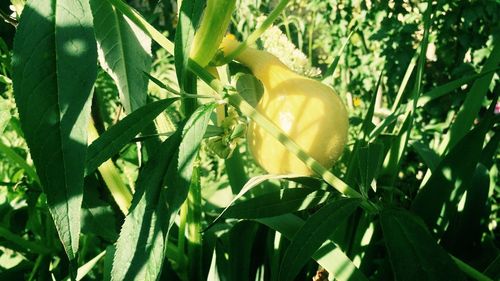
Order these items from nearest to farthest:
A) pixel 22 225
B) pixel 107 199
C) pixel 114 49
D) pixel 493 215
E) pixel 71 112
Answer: pixel 71 112
pixel 114 49
pixel 107 199
pixel 22 225
pixel 493 215

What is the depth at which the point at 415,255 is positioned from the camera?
58 centimetres

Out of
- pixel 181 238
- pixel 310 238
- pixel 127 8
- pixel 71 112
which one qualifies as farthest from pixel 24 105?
pixel 181 238

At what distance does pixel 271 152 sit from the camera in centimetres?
60

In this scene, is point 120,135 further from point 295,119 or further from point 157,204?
point 295,119

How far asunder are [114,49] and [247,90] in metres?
0.18

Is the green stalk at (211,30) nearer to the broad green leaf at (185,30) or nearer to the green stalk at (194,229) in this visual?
the broad green leaf at (185,30)

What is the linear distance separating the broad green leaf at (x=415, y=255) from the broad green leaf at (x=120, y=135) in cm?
27

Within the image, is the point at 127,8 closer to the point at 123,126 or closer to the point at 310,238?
the point at 123,126

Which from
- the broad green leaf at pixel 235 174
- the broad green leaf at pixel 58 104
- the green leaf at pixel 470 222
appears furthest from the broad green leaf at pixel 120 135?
the green leaf at pixel 470 222

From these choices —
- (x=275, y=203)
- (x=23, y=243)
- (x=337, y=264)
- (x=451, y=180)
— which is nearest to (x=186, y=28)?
(x=275, y=203)

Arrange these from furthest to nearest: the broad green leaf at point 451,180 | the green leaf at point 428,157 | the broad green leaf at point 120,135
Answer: the green leaf at point 428,157, the broad green leaf at point 451,180, the broad green leaf at point 120,135

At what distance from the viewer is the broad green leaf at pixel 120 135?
525 millimetres

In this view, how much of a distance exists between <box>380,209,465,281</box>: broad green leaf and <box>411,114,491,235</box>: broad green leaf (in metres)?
0.32

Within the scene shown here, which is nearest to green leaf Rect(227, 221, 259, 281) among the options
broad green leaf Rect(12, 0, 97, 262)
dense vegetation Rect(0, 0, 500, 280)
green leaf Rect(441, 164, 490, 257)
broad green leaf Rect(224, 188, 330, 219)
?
dense vegetation Rect(0, 0, 500, 280)
